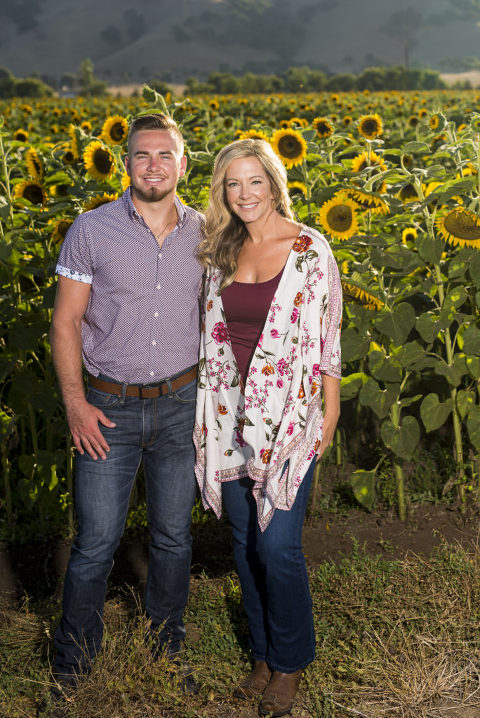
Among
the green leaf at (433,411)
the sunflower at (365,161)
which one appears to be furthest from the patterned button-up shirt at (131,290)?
the sunflower at (365,161)

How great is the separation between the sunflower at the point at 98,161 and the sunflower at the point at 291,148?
2.95ft

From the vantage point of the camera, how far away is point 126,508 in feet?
9.59

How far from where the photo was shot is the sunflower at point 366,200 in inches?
149

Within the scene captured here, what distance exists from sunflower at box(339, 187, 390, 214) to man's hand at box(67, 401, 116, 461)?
171 centimetres

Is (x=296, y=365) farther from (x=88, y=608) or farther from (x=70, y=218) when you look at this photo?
(x=70, y=218)

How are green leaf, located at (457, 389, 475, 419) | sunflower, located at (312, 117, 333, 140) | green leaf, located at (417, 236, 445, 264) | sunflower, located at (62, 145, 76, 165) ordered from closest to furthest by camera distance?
green leaf, located at (417, 236, 445, 264)
green leaf, located at (457, 389, 475, 419)
sunflower, located at (62, 145, 76, 165)
sunflower, located at (312, 117, 333, 140)

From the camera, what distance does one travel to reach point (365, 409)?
5.21 m

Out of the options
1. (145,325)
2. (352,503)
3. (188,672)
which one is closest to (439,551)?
(352,503)

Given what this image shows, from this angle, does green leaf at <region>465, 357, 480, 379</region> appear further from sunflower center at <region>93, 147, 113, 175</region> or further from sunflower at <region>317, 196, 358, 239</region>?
sunflower center at <region>93, 147, 113, 175</region>

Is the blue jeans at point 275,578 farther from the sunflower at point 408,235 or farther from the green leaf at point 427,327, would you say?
the sunflower at point 408,235

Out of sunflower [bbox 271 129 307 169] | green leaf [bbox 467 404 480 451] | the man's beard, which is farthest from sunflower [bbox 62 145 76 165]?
green leaf [bbox 467 404 480 451]

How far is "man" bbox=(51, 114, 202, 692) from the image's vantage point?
2.75 meters

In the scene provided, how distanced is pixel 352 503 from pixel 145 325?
2183 millimetres

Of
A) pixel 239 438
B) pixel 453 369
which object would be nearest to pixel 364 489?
pixel 453 369
